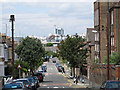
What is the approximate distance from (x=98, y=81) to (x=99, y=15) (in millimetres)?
11691

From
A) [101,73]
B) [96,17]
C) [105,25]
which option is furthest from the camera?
[96,17]

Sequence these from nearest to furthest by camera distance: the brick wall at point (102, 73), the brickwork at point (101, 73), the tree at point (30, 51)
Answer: the brick wall at point (102, 73)
the brickwork at point (101, 73)
the tree at point (30, 51)

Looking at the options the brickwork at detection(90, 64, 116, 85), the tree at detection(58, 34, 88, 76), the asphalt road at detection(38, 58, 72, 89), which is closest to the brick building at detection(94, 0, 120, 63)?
the brickwork at detection(90, 64, 116, 85)

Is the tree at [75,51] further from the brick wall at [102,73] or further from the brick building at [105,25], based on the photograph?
the brick wall at [102,73]

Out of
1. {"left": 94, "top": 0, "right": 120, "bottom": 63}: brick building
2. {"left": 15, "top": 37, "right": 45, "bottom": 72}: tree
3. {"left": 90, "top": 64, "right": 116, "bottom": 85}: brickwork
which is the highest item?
{"left": 94, "top": 0, "right": 120, "bottom": 63}: brick building

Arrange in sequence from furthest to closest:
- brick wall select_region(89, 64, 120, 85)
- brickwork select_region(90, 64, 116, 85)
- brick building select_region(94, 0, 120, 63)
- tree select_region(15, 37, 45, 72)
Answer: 1. tree select_region(15, 37, 45, 72)
2. brick building select_region(94, 0, 120, 63)
3. brickwork select_region(90, 64, 116, 85)
4. brick wall select_region(89, 64, 120, 85)

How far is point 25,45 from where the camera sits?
178ft

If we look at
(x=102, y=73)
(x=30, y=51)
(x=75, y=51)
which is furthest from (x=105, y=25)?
(x=30, y=51)

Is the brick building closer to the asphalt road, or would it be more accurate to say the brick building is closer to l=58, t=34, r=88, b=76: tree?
l=58, t=34, r=88, b=76: tree

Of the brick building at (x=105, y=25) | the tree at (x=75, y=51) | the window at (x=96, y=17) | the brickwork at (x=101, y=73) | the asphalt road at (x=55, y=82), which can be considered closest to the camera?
the brickwork at (x=101, y=73)

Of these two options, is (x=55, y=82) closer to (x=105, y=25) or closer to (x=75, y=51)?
(x=75, y=51)

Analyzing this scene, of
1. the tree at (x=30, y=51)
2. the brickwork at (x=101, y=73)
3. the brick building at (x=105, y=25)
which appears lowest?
the brickwork at (x=101, y=73)

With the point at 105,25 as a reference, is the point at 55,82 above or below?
below

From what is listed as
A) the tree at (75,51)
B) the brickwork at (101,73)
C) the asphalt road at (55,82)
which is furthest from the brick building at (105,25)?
the asphalt road at (55,82)
